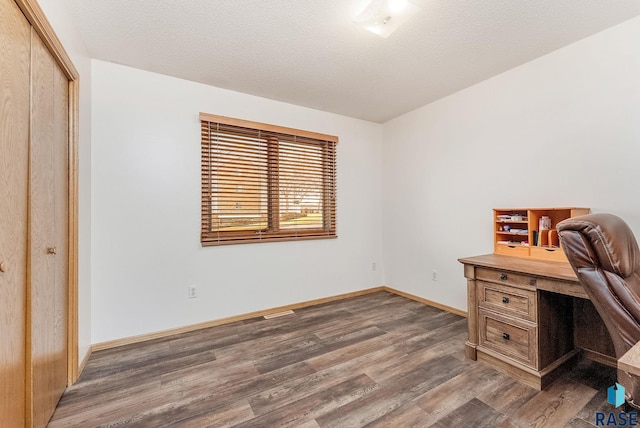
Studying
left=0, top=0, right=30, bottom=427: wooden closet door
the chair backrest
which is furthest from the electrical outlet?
the chair backrest

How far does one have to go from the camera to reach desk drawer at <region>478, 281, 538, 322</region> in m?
1.79

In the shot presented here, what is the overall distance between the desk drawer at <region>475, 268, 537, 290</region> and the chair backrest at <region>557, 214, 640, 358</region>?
2.00 feet

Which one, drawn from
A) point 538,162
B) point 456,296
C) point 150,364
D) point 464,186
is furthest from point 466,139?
point 150,364

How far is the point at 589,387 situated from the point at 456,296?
131 centimetres

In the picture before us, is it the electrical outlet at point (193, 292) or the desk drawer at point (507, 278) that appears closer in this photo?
the desk drawer at point (507, 278)

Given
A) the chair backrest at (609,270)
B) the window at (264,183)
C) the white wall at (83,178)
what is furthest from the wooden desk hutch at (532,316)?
the white wall at (83,178)

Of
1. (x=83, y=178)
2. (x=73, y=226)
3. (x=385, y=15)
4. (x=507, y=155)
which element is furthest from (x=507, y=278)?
(x=83, y=178)

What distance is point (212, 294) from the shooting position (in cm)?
278

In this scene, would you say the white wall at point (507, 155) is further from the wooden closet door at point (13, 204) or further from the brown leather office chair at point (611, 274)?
the wooden closet door at point (13, 204)

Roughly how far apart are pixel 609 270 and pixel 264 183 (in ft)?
8.81

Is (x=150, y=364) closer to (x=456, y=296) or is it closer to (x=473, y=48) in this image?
(x=456, y=296)

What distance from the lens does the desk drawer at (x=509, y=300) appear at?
70.6 inches

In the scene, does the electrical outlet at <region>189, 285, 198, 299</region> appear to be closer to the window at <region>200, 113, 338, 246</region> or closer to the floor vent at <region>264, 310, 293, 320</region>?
the window at <region>200, 113, 338, 246</region>

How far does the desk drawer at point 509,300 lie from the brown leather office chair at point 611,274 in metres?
0.66
